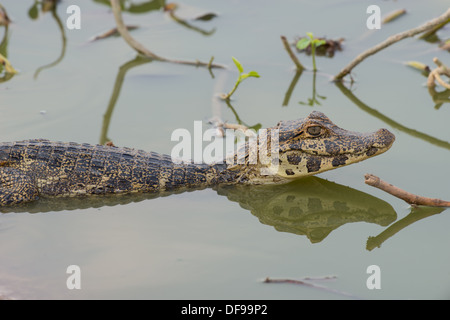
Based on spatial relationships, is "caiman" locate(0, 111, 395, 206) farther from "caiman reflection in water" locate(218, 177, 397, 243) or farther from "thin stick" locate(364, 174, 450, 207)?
"thin stick" locate(364, 174, 450, 207)

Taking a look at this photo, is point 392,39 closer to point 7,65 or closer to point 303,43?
point 303,43

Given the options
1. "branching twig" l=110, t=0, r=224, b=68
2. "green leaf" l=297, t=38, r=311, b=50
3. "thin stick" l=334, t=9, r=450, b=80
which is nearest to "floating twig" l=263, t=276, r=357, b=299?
"thin stick" l=334, t=9, r=450, b=80

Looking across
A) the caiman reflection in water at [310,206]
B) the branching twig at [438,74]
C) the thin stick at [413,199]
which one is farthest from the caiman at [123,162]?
the branching twig at [438,74]

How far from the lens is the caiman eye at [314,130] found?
6.98 meters

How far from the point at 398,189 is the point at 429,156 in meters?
1.45

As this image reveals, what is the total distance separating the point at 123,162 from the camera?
7.10 meters

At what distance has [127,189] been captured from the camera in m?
7.07

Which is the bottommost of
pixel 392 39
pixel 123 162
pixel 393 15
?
pixel 123 162

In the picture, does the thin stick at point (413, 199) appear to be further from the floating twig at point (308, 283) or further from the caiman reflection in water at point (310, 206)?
the floating twig at point (308, 283)

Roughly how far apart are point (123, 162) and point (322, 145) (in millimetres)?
2101

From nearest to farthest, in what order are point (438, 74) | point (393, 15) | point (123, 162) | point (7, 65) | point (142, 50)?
1. point (123, 162)
2. point (438, 74)
3. point (7, 65)
4. point (142, 50)
5. point (393, 15)

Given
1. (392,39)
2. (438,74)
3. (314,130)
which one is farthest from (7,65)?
(438,74)
